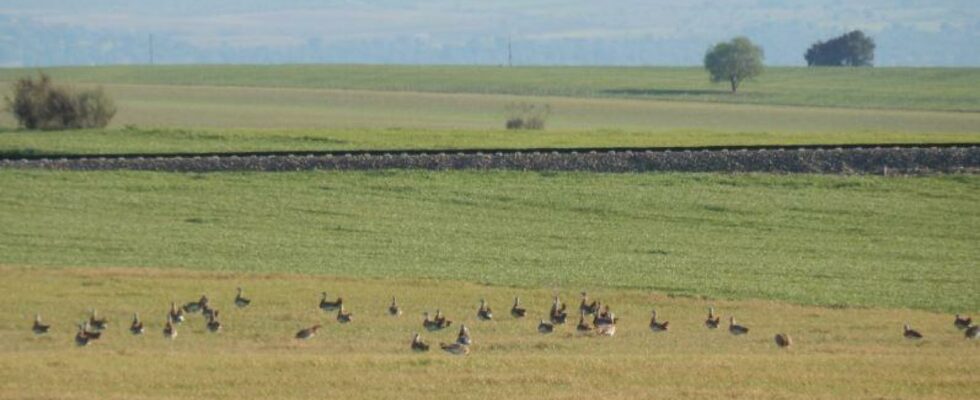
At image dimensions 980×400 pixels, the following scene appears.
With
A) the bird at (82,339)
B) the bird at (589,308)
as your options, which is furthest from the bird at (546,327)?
the bird at (82,339)

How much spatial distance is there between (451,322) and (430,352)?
337 cm

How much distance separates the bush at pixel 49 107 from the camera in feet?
247

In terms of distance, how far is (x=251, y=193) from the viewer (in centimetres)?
5047

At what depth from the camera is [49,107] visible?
7531 cm

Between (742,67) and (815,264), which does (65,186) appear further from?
(742,67)

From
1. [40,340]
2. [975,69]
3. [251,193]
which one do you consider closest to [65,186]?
[251,193]

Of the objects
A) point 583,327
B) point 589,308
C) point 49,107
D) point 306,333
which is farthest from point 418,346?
point 49,107

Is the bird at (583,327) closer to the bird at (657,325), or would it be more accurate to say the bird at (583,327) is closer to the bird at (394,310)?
the bird at (657,325)

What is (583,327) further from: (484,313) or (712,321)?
(712,321)

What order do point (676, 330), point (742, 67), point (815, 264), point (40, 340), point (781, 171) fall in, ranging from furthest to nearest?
point (742, 67), point (781, 171), point (815, 264), point (676, 330), point (40, 340)

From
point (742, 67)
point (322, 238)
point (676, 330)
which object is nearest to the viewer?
point (676, 330)

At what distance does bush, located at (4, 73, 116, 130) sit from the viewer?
7531cm

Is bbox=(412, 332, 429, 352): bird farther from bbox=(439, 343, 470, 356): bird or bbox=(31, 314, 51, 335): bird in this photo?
bbox=(31, 314, 51, 335): bird

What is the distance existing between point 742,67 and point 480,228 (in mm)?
112320
